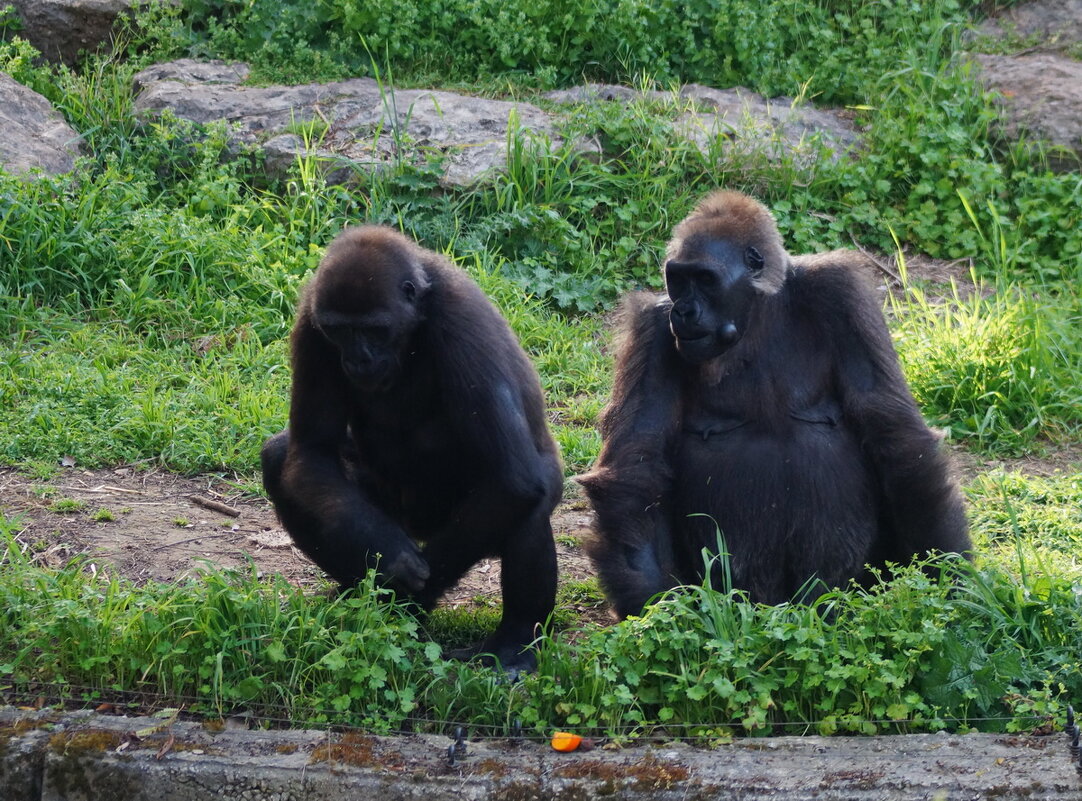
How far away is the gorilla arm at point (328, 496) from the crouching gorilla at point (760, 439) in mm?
747

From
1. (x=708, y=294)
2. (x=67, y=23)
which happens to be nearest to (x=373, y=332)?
(x=708, y=294)

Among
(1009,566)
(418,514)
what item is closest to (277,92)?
(418,514)

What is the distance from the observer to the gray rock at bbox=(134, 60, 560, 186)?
869cm

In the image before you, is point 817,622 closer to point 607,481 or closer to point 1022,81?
point 607,481

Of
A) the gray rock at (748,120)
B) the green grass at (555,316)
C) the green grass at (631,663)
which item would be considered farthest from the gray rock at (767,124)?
the green grass at (631,663)

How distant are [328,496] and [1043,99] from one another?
6.80 m

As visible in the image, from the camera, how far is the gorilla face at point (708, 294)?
473 centimetres

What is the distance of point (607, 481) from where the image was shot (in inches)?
191

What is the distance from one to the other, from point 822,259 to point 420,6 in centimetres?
564

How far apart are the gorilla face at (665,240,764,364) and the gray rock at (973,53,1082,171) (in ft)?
17.4

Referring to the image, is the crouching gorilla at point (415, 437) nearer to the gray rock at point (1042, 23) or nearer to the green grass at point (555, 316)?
the green grass at point (555, 316)

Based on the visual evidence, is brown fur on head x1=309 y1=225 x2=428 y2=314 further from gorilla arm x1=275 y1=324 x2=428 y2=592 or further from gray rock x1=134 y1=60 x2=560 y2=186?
gray rock x1=134 y1=60 x2=560 y2=186

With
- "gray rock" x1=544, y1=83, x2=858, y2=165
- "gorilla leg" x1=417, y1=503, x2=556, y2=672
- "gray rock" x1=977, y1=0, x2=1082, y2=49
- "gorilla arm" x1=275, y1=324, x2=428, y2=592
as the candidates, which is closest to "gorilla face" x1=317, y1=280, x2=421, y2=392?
"gorilla arm" x1=275, y1=324, x2=428, y2=592

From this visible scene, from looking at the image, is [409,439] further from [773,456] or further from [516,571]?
[773,456]
